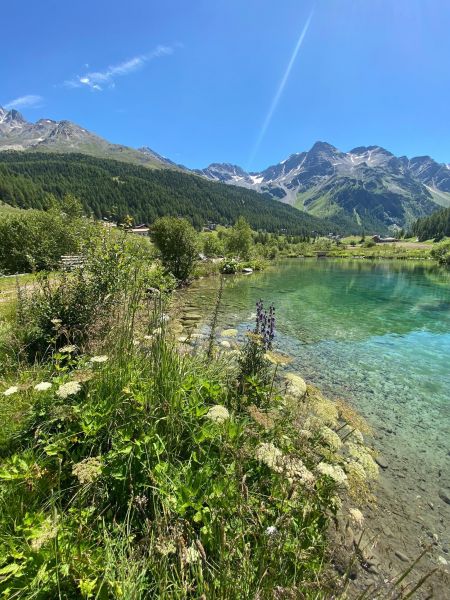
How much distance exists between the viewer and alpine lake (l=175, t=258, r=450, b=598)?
6.29 metres

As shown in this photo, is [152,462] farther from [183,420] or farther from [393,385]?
[393,385]

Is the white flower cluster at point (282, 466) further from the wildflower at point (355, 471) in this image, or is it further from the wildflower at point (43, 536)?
the wildflower at point (43, 536)

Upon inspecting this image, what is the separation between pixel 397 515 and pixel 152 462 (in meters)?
5.61

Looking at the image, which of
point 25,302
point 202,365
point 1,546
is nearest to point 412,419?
point 202,365

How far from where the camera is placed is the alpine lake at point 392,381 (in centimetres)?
629

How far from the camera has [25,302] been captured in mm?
10391

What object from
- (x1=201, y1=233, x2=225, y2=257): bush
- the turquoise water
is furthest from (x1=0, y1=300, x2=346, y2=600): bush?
(x1=201, y1=233, x2=225, y2=257): bush

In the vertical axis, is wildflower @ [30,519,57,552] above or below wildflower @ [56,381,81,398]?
below

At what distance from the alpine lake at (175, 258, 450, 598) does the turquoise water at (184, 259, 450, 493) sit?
4 centimetres

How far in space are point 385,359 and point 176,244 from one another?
3232 centimetres

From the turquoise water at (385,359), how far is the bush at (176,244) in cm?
1159

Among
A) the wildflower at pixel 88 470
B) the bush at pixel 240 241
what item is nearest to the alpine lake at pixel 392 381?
the wildflower at pixel 88 470

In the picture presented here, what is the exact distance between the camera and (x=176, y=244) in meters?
42.9

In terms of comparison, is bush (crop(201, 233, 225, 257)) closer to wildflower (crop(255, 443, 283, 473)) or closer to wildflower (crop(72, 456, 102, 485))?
wildflower (crop(255, 443, 283, 473))
